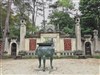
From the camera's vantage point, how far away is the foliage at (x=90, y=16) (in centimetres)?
1981

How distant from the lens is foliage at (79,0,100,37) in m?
19.8

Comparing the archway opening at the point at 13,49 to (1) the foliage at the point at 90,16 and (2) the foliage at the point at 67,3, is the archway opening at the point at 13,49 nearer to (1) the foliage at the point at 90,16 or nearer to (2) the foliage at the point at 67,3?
(1) the foliage at the point at 90,16

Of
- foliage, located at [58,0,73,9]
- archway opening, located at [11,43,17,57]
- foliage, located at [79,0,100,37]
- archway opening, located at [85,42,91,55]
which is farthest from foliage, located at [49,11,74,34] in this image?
archway opening, located at [11,43,17,57]

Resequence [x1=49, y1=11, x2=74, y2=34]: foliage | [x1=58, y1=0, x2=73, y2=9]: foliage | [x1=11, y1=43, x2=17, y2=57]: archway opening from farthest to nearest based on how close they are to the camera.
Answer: [x1=58, y1=0, x2=73, y2=9]: foliage → [x1=49, y1=11, x2=74, y2=34]: foliage → [x1=11, y1=43, x2=17, y2=57]: archway opening

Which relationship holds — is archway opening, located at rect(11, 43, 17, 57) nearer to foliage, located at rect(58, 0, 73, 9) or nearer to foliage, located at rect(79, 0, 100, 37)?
foliage, located at rect(79, 0, 100, 37)

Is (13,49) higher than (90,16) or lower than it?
lower

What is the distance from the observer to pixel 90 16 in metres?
20.0

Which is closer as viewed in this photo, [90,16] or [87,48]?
[87,48]

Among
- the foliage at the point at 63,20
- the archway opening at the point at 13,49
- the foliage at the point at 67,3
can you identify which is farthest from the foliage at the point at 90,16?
the archway opening at the point at 13,49

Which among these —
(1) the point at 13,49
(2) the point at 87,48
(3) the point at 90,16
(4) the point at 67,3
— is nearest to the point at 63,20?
(4) the point at 67,3

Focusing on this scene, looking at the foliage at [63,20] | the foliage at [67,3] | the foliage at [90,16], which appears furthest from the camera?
the foliage at [67,3]

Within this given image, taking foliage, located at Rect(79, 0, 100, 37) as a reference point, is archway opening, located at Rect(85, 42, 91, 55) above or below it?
below

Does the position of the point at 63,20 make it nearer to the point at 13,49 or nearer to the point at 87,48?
the point at 87,48

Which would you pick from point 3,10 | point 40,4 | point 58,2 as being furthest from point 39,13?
point 3,10
